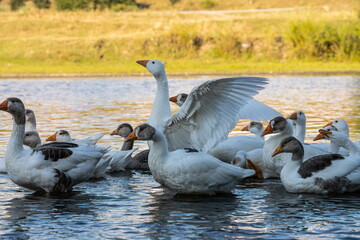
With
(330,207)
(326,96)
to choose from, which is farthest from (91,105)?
(330,207)

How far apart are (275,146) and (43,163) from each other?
297cm

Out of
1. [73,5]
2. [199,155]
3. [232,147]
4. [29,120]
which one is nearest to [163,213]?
[199,155]

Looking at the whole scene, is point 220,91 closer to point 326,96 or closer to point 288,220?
point 288,220

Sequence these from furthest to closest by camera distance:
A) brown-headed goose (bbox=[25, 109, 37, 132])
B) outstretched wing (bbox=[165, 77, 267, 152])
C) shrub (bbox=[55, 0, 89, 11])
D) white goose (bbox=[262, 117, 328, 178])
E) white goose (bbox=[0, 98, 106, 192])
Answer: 1. shrub (bbox=[55, 0, 89, 11])
2. brown-headed goose (bbox=[25, 109, 37, 132])
3. white goose (bbox=[262, 117, 328, 178])
4. outstretched wing (bbox=[165, 77, 267, 152])
5. white goose (bbox=[0, 98, 106, 192])

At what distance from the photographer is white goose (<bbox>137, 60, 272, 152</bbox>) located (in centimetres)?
944

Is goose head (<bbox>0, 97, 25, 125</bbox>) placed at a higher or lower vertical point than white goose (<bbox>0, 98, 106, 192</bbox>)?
higher

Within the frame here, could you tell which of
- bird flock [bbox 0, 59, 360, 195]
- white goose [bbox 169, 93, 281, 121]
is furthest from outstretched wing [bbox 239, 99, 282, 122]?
bird flock [bbox 0, 59, 360, 195]

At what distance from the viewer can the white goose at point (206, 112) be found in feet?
31.0

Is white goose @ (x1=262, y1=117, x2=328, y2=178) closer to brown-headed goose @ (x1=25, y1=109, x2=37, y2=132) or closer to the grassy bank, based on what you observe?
brown-headed goose @ (x1=25, y1=109, x2=37, y2=132)

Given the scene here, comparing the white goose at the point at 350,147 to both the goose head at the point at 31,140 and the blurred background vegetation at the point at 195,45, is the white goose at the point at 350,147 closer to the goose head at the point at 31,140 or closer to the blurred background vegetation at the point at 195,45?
the goose head at the point at 31,140

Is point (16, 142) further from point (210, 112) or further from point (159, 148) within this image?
point (210, 112)

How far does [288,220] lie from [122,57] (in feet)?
106

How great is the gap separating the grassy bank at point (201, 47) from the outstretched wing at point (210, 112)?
83.1 ft

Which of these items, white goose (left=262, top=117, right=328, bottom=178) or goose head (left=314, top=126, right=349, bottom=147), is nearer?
goose head (left=314, top=126, right=349, bottom=147)
